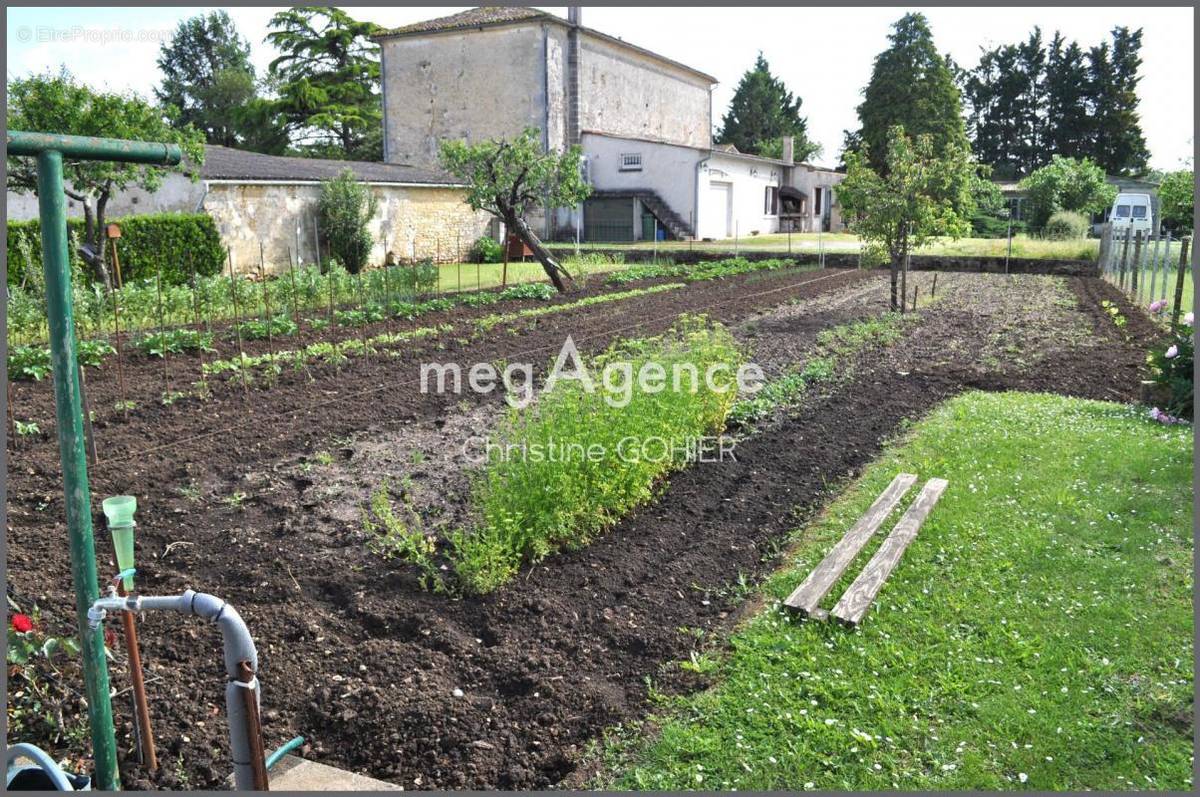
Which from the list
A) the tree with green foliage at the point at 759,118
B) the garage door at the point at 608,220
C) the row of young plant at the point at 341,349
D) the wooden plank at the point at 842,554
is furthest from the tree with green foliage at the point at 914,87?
the wooden plank at the point at 842,554

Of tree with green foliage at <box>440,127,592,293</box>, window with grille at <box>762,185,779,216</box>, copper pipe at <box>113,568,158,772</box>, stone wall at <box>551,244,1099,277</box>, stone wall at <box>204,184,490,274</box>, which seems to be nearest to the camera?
copper pipe at <box>113,568,158,772</box>

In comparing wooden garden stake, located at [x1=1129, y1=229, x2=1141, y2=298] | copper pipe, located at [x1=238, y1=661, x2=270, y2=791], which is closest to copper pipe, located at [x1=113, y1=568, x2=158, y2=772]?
copper pipe, located at [x1=238, y1=661, x2=270, y2=791]

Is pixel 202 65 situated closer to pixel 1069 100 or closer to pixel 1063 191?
pixel 1063 191

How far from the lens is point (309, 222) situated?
22.1 meters

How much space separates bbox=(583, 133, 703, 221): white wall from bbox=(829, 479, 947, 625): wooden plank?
2906 centimetres

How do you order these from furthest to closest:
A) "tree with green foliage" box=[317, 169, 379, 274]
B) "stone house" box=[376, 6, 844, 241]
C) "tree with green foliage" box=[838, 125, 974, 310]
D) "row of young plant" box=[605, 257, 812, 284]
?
"stone house" box=[376, 6, 844, 241], "tree with green foliage" box=[317, 169, 379, 274], "row of young plant" box=[605, 257, 812, 284], "tree with green foliage" box=[838, 125, 974, 310]

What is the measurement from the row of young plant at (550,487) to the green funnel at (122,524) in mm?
1952

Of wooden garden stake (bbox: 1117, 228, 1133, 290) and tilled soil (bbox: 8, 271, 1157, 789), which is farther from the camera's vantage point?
wooden garden stake (bbox: 1117, 228, 1133, 290)

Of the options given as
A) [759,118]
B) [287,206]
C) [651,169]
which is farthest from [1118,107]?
[287,206]

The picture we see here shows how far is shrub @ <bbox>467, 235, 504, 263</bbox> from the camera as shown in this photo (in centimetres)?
2640

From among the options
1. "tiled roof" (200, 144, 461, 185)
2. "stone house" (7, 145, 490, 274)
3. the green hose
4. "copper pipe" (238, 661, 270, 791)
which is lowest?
the green hose

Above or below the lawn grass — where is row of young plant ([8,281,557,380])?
above

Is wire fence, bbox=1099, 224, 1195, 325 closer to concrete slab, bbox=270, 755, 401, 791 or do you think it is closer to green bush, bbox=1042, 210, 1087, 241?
green bush, bbox=1042, 210, 1087, 241

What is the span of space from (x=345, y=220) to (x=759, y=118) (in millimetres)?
46040
